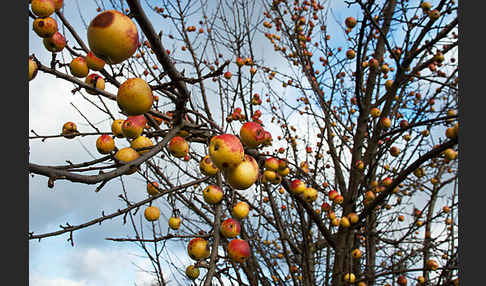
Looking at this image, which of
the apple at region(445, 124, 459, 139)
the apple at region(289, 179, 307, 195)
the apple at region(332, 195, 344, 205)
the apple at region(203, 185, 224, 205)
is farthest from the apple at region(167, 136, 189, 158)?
the apple at region(332, 195, 344, 205)

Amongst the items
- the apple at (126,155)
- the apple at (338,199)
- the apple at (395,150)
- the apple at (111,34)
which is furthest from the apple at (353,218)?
the apple at (111,34)

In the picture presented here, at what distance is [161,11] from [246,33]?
174 cm

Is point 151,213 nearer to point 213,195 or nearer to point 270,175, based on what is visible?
point 213,195

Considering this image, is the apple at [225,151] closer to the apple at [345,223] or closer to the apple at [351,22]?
the apple at [345,223]

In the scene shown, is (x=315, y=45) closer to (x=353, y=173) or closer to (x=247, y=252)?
(x=353, y=173)

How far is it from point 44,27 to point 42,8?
0.39 ft

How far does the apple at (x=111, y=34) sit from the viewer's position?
0.98 m

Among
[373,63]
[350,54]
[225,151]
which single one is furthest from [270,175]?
[350,54]

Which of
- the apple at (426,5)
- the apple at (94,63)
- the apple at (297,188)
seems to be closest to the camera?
the apple at (94,63)

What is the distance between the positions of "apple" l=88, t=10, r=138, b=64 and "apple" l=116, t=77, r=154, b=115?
0.15 m

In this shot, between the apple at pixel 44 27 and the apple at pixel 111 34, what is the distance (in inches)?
42.4

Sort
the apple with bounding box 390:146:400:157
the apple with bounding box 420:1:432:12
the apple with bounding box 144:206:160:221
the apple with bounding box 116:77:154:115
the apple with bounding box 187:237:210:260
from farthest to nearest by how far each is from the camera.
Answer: the apple with bounding box 390:146:400:157 → the apple with bounding box 420:1:432:12 → the apple with bounding box 144:206:160:221 → the apple with bounding box 187:237:210:260 → the apple with bounding box 116:77:154:115

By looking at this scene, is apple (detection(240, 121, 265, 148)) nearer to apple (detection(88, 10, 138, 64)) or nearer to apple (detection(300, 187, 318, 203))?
apple (detection(88, 10, 138, 64))

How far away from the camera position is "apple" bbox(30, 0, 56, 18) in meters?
1.74
